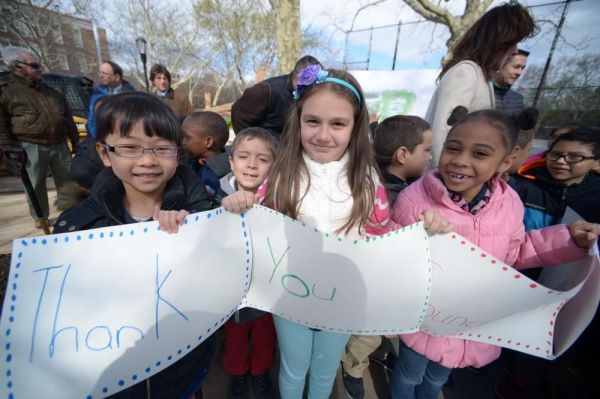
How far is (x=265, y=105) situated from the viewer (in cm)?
224

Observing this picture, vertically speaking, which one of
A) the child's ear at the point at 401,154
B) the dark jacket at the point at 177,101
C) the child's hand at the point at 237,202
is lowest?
the child's hand at the point at 237,202

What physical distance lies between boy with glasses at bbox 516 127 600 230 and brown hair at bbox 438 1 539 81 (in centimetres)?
61

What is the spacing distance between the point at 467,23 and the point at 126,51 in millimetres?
25278

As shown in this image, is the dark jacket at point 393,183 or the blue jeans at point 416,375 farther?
the dark jacket at point 393,183

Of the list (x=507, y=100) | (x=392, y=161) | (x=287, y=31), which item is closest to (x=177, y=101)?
(x=287, y=31)

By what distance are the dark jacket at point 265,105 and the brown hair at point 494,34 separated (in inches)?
49.6

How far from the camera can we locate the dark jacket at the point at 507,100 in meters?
2.04

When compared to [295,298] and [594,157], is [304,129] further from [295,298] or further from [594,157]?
[594,157]

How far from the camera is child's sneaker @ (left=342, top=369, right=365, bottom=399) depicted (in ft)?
5.48

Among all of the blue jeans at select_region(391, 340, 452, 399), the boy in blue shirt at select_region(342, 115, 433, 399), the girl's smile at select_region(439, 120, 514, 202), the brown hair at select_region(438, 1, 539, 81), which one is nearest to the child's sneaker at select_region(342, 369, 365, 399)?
the boy in blue shirt at select_region(342, 115, 433, 399)

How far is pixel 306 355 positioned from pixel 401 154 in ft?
4.38

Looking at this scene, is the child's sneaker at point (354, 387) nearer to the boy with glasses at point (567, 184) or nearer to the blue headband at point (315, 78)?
the boy with glasses at point (567, 184)

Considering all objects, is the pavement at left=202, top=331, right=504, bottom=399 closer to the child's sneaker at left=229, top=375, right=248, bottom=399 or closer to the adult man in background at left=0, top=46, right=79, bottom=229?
the child's sneaker at left=229, top=375, right=248, bottom=399

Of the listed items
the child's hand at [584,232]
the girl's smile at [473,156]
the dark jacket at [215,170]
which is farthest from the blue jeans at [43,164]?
the child's hand at [584,232]
